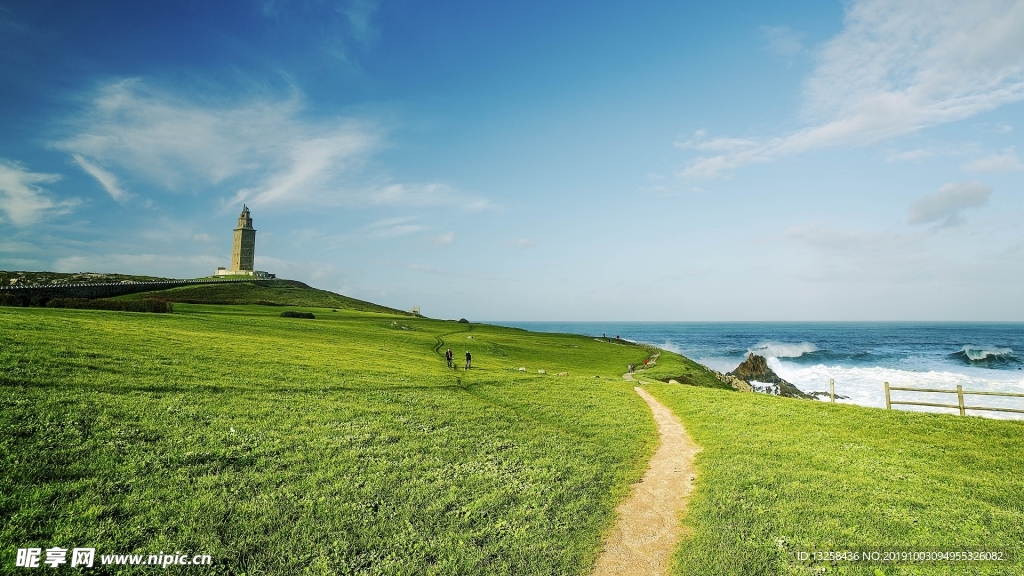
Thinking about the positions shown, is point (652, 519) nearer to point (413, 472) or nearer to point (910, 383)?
point (413, 472)

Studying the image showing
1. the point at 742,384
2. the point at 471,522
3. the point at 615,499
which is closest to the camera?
the point at 471,522

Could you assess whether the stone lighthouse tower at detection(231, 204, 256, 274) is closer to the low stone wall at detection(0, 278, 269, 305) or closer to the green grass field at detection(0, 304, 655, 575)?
the low stone wall at detection(0, 278, 269, 305)

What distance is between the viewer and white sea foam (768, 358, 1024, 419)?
2382 inches

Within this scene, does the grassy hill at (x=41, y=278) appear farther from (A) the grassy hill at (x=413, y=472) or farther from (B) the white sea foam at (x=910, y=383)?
(B) the white sea foam at (x=910, y=383)

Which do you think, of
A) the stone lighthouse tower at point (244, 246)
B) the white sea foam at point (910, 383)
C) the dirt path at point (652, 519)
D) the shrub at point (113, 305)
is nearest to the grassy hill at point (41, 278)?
the stone lighthouse tower at point (244, 246)

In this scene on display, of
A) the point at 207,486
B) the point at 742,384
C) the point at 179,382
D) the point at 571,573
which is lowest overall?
the point at 742,384

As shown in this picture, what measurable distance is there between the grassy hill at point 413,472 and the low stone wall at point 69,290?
83.5ft

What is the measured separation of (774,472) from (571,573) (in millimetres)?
10167

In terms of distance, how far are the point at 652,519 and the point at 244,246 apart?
164957 millimetres

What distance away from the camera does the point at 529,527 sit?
12367 millimetres

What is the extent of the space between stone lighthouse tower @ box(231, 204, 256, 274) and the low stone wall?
42256 mm

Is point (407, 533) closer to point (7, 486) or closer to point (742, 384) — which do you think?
point (7, 486)

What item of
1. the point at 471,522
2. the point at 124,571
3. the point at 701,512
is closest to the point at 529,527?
the point at 471,522

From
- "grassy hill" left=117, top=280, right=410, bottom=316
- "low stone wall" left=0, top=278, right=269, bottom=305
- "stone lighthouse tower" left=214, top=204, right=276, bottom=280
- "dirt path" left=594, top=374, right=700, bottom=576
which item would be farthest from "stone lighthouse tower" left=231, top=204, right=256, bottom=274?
"dirt path" left=594, top=374, right=700, bottom=576
